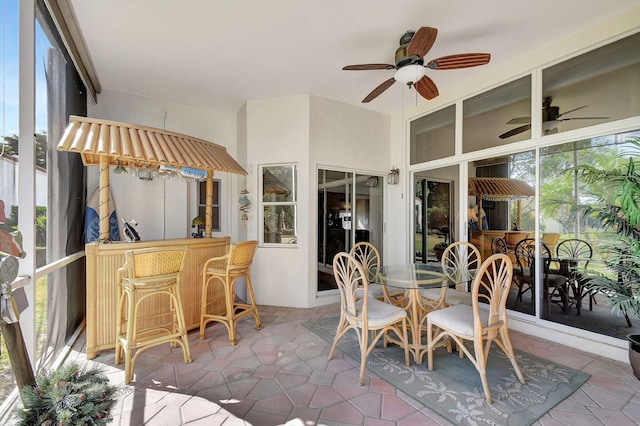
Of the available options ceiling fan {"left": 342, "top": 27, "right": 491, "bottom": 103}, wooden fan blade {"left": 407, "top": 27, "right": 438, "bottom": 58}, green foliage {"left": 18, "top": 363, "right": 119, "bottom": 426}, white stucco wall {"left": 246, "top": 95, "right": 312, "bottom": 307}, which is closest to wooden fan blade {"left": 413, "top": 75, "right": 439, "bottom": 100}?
ceiling fan {"left": 342, "top": 27, "right": 491, "bottom": 103}

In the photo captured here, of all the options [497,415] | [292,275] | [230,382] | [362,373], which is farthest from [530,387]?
[292,275]

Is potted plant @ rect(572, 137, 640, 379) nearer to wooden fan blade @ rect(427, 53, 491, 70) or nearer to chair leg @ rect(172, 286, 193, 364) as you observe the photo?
wooden fan blade @ rect(427, 53, 491, 70)

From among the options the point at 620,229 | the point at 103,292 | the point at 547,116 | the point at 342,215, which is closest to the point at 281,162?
the point at 342,215

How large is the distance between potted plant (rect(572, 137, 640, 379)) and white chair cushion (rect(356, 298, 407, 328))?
70.5 inches

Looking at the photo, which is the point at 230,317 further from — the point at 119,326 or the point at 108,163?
the point at 108,163

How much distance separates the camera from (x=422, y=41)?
2402 mm

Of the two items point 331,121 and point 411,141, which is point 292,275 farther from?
point 411,141

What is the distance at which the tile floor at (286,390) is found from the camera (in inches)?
73.7

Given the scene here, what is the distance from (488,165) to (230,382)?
398 centimetres

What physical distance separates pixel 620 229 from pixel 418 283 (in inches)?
72.8

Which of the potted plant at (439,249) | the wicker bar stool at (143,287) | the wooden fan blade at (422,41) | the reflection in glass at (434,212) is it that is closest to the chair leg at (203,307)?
the wicker bar stool at (143,287)

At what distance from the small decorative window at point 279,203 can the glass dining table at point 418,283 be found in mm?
1779

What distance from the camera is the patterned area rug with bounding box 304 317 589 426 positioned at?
1894mm

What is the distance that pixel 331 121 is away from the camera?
14.7 ft
